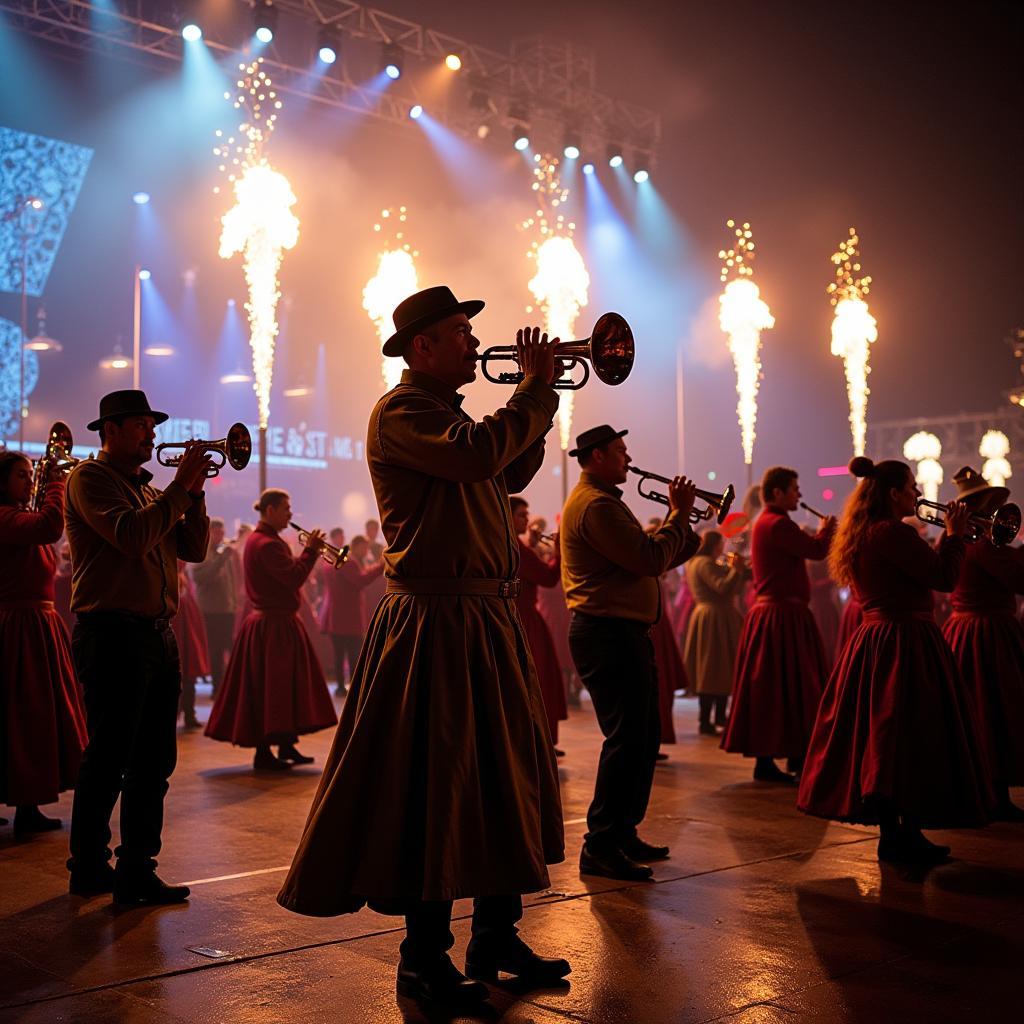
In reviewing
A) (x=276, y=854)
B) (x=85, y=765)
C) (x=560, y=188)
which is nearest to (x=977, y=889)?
(x=276, y=854)

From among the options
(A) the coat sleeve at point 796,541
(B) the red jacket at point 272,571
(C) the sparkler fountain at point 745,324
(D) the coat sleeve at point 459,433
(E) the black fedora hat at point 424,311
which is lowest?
(B) the red jacket at point 272,571

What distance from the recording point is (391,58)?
1759 cm

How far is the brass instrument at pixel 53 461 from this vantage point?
595 cm

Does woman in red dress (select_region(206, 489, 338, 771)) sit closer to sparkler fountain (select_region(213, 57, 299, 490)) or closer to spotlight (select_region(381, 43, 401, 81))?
sparkler fountain (select_region(213, 57, 299, 490))

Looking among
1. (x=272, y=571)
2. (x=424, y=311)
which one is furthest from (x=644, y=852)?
(x=272, y=571)

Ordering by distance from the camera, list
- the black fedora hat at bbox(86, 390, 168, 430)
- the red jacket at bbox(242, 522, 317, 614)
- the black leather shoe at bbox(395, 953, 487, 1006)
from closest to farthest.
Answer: the black leather shoe at bbox(395, 953, 487, 1006), the black fedora hat at bbox(86, 390, 168, 430), the red jacket at bbox(242, 522, 317, 614)

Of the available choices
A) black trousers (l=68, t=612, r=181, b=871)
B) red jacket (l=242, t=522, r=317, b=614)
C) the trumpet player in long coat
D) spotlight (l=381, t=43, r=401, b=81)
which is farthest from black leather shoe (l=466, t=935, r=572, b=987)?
spotlight (l=381, t=43, r=401, b=81)

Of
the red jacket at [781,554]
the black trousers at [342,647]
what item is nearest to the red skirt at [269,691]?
the red jacket at [781,554]

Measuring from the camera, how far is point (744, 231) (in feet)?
80.4

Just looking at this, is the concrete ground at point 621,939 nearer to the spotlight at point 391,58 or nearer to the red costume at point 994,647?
the red costume at point 994,647

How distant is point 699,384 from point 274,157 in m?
15.7

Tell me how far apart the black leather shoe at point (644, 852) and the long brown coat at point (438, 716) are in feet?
6.35

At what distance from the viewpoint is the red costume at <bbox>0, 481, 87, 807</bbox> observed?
5832 mm

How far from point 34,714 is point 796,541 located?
4447 mm
